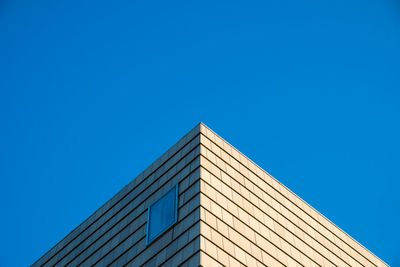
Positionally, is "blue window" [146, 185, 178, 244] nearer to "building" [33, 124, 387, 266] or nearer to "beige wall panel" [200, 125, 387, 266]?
"building" [33, 124, 387, 266]

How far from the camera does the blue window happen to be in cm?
2073

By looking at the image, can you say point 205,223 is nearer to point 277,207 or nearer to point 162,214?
point 162,214

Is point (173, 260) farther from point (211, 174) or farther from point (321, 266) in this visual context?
point (321, 266)

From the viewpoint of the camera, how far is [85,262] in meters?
24.2

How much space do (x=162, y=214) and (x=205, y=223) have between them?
2.85 metres

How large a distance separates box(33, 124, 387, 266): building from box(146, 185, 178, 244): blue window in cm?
5

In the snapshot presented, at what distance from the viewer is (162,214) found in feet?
70.1

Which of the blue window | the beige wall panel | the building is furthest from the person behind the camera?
the beige wall panel

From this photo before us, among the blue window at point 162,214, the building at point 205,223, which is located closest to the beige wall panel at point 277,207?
the building at point 205,223

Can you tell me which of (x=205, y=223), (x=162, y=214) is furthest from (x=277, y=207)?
(x=205, y=223)

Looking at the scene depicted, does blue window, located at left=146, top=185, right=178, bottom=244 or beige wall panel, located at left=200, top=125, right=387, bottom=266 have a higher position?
beige wall panel, located at left=200, top=125, right=387, bottom=266

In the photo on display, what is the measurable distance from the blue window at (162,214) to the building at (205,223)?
46 millimetres

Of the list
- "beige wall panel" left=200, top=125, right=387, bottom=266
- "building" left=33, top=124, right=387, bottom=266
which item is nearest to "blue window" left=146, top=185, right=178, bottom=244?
"building" left=33, top=124, right=387, bottom=266

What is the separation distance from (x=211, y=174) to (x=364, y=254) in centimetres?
1130
